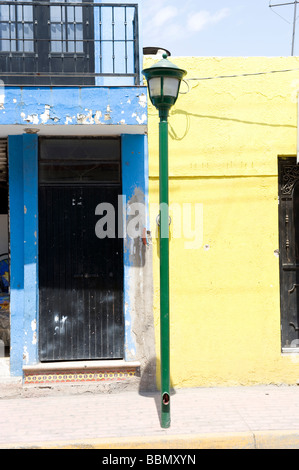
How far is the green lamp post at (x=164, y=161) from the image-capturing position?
16.2 ft

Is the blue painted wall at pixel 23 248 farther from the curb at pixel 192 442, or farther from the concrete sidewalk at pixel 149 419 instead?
the curb at pixel 192 442

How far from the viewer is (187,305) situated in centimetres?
639

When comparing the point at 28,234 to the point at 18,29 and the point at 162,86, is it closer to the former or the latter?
the point at 162,86

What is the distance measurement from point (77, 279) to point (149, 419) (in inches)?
77.8

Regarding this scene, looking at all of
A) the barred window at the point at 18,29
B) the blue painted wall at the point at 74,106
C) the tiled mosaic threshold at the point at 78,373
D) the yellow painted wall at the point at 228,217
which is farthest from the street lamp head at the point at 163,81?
the tiled mosaic threshold at the point at 78,373

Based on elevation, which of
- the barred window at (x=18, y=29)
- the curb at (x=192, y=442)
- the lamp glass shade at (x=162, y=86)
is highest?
the barred window at (x=18, y=29)

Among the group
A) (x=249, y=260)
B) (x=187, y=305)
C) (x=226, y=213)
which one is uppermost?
(x=226, y=213)

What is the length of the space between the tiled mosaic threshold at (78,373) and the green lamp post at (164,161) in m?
1.25

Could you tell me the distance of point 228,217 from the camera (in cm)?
646

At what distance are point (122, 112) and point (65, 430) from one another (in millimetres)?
3515

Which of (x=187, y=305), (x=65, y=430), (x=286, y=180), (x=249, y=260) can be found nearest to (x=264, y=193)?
(x=286, y=180)

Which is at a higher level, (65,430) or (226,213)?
(226,213)

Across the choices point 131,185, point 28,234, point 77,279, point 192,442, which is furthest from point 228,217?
point 192,442
